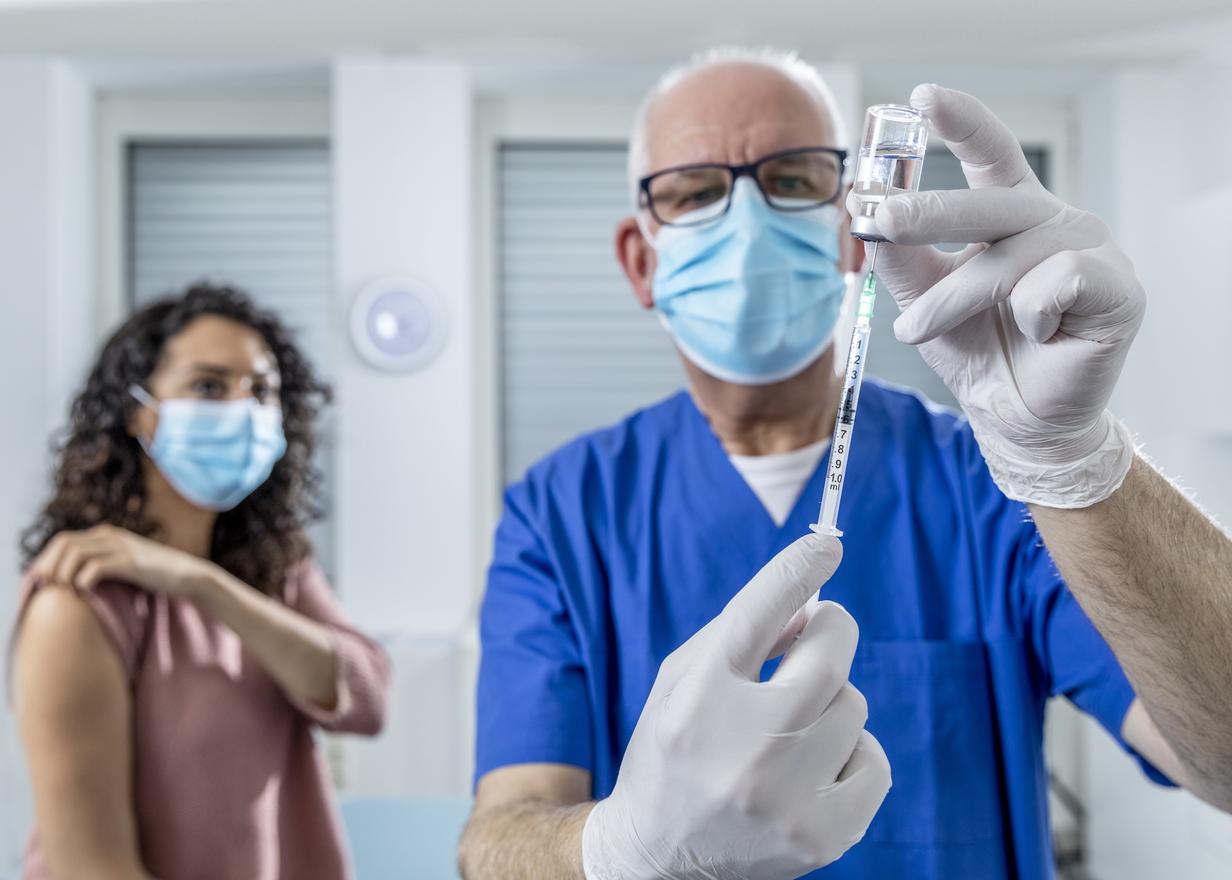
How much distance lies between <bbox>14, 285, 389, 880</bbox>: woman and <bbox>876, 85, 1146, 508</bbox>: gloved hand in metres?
1.10

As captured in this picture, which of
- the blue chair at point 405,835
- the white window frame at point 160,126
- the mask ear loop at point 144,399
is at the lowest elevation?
the blue chair at point 405,835

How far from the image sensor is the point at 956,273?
0.66 m

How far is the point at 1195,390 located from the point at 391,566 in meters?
2.09

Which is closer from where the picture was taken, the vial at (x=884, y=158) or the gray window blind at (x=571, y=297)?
the vial at (x=884, y=158)

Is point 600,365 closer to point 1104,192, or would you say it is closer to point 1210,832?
point 1104,192

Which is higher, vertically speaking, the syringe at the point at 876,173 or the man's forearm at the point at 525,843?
the syringe at the point at 876,173

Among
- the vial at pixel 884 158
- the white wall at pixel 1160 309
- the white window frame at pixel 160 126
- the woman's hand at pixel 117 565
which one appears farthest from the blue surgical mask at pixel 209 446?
the white wall at pixel 1160 309

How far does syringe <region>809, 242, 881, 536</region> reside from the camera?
688 millimetres

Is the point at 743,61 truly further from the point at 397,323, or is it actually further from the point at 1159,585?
the point at 397,323

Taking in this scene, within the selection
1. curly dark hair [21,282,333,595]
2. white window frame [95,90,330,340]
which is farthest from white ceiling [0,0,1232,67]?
curly dark hair [21,282,333,595]

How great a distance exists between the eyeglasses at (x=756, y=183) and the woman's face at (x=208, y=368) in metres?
0.87

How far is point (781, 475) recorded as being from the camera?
3.51ft

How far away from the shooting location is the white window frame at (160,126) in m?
2.70

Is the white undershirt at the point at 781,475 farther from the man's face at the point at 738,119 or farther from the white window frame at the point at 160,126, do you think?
the white window frame at the point at 160,126
